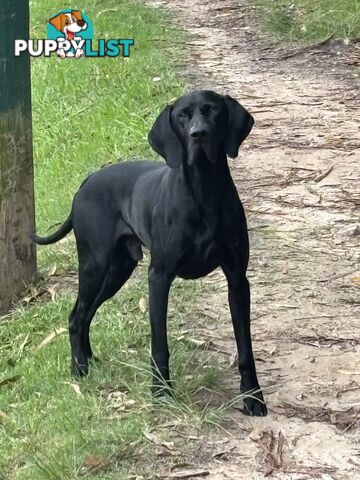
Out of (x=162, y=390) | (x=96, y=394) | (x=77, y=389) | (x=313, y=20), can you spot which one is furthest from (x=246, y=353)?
(x=313, y=20)

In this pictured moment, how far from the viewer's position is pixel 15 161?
760 centimetres

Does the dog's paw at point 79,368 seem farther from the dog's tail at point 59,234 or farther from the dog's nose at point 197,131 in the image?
the dog's nose at point 197,131

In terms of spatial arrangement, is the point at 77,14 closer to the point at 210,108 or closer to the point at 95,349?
the point at 95,349

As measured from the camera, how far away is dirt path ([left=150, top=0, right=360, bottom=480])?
16.9 ft

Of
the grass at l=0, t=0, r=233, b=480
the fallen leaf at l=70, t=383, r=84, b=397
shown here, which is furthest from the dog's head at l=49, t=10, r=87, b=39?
the fallen leaf at l=70, t=383, r=84, b=397

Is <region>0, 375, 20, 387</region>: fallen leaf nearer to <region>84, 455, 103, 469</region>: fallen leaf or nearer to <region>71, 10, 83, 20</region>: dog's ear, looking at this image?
<region>84, 455, 103, 469</region>: fallen leaf

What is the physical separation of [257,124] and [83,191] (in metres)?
4.64

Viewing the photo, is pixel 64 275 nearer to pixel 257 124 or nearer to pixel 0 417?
pixel 0 417

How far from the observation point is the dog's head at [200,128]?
16.5ft

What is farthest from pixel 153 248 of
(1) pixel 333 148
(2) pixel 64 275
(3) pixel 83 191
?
(1) pixel 333 148

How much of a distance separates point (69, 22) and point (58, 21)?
9.0 inches

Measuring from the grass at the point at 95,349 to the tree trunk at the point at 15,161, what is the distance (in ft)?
0.92

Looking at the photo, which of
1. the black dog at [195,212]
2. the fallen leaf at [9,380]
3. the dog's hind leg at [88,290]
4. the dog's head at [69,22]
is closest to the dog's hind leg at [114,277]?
the dog's hind leg at [88,290]

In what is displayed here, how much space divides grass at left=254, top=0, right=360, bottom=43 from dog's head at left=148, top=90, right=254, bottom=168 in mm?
7720
